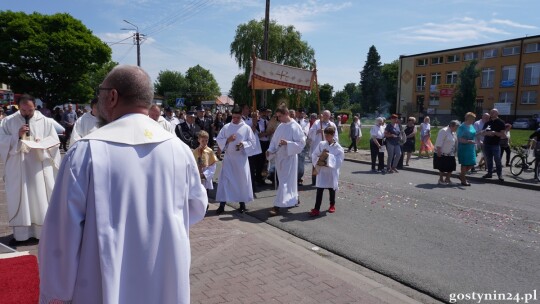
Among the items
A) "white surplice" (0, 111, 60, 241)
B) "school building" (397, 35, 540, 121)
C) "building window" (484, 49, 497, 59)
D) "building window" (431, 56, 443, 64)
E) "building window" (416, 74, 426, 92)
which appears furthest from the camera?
"building window" (416, 74, 426, 92)

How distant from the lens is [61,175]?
1851 millimetres

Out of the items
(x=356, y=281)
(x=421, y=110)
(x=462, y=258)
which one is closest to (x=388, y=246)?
(x=462, y=258)

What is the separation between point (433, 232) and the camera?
6.34 metres


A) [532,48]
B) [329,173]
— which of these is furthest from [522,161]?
[532,48]

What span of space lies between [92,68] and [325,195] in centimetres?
3093

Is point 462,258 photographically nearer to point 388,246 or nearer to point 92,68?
point 388,246

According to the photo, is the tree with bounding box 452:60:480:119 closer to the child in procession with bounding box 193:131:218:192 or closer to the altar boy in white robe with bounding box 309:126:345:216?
the altar boy in white robe with bounding box 309:126:345:216

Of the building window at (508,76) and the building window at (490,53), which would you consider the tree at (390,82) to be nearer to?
the building window at (490,53)

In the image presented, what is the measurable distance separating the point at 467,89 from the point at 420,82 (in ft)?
65.7

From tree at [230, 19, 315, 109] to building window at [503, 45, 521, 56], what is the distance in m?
32.3

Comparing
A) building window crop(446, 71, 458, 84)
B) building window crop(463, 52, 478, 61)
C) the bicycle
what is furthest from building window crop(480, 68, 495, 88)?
the bicycle

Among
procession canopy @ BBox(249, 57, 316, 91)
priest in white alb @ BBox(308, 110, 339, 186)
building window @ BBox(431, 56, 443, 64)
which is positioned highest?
building window @ BBox(431, 56, 443, 64)

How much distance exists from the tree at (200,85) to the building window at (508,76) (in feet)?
206

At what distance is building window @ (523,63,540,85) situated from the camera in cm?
4788
